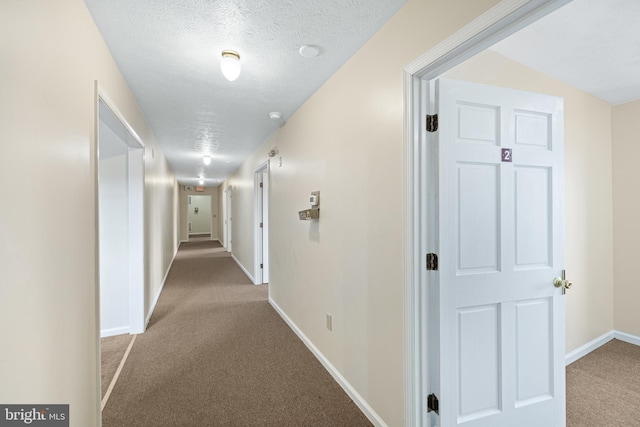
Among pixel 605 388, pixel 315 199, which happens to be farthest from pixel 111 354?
pixel 605 388

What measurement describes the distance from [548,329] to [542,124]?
1253 millimetres

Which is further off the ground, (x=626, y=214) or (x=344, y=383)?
(x=626, y=214)

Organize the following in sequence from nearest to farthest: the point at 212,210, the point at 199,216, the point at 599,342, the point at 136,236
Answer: the point at 599,342 → the point at 136,236 → the point at 212,210 → the point at 199,216

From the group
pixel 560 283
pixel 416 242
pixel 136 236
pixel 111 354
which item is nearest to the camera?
pixel 416 242

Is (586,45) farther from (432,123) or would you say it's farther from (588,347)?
(588,347)

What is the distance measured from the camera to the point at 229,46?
1919 mm

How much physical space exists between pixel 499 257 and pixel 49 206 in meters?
2.16

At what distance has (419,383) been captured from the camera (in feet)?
4.88

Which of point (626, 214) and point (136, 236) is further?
point (136, 236)

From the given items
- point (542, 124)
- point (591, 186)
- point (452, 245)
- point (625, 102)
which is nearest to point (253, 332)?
point (452, 245)

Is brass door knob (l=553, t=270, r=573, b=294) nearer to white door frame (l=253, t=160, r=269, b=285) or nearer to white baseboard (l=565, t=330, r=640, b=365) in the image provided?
white baseboard (l=565, t=330, r=640, b=365)

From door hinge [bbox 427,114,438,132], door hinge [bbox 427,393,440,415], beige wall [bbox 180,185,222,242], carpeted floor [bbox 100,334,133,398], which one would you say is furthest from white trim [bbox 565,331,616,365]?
beige wall [bbox 180,185,222,242]

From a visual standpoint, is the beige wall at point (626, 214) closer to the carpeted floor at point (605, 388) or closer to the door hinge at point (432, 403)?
the carpeted floor at point (605, 388)

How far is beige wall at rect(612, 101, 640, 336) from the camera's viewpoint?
2881 millimetres
